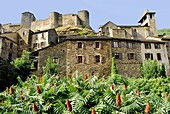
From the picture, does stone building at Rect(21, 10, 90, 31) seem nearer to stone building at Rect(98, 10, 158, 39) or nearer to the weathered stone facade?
stone building at Rect(98, 10, 158, 39)

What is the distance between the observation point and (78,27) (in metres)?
75.2

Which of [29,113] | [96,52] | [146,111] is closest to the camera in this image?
[146,111]

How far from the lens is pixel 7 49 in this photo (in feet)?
176

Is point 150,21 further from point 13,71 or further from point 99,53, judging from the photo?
point 13,71

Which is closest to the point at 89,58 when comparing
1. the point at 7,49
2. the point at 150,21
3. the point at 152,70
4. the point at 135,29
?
the point at 152,70

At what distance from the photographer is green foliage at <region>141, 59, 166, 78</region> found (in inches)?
1674

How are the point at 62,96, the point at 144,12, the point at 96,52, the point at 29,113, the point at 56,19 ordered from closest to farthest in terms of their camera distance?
the point at 29,113 → the point at 62,96 → the point at 96,52 → the point at 144,12 → the point at 56,19

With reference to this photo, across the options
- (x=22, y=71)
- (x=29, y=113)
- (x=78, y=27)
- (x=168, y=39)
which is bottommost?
(x=29, y=113)

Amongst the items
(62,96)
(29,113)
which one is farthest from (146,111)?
(29,113)

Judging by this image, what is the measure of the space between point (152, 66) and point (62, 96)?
3477 cm

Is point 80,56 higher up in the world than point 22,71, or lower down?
higher up

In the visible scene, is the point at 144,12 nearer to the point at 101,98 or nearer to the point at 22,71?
the point at 22,71

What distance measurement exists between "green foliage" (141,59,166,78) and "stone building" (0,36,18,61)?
29.1m

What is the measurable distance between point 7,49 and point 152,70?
3120 cm
